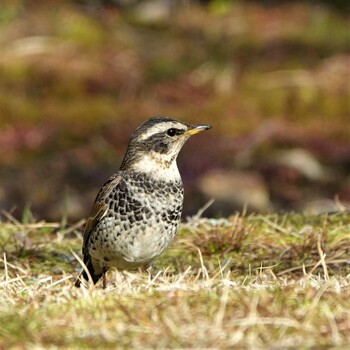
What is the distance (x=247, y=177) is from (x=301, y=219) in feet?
30.7

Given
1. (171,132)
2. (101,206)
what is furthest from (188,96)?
(101,206)

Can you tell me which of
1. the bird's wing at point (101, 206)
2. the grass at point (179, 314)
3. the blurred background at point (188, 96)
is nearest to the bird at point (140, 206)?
the bird's wing at point (101, 206)

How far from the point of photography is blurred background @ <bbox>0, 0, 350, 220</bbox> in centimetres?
2061

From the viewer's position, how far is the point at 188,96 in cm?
2786

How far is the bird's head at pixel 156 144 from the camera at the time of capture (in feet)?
28.3

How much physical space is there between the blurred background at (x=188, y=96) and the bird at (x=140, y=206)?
842cm

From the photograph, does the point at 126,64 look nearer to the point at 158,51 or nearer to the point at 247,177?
the point at 158,51

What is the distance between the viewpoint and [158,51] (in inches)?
1314

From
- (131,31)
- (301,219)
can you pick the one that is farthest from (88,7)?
(301,219)

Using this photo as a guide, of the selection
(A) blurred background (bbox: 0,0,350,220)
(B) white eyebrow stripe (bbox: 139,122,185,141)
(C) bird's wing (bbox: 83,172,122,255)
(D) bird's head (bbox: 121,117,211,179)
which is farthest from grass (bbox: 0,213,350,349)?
(A) blurred background (bbox: 0,0,350,220)

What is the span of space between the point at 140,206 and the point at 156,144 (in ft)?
2.21

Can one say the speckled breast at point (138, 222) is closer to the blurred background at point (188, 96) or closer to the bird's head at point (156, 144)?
the bird's head at point (156, 144)

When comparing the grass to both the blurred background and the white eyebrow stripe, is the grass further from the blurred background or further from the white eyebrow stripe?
the blurred background

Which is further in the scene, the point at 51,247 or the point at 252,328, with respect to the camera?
the point at 51,247
